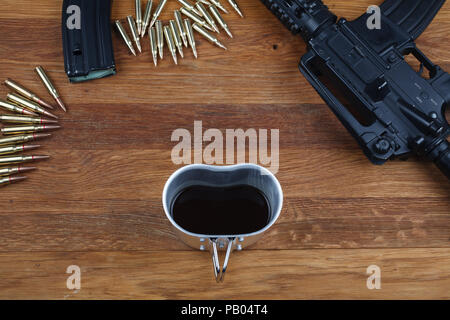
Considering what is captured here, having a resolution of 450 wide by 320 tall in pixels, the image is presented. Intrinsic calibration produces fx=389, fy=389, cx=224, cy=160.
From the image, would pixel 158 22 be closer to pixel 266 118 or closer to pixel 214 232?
pixel 266 118

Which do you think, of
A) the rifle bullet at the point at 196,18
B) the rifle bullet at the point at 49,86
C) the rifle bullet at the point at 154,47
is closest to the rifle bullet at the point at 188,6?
the rifle bullet at the point at 196,18

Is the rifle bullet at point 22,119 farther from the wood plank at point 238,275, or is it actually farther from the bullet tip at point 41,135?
the wood plank at point 238,275

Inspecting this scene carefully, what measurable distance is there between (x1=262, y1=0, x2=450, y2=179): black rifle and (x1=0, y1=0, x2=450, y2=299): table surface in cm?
5

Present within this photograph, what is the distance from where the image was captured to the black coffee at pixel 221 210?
62 centimetres

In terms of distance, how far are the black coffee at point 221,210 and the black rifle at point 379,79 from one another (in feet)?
0.94

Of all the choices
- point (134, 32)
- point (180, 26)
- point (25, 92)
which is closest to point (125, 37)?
point (134, 32)

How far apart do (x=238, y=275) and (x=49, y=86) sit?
1.83 ft

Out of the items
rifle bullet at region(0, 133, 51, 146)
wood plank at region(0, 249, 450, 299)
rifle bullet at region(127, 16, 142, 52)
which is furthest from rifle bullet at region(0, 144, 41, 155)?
rifle bullet at region(127, 16, 142, 52)

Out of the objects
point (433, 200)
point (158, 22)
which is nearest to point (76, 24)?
point (158, 22)

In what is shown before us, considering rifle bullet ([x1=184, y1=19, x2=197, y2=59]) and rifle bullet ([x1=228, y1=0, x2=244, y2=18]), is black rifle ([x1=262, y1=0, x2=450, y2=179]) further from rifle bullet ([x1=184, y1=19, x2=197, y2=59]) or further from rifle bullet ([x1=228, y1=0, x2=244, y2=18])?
rifle bullet ([x1=184, y1=19, x2=197, y2=59])

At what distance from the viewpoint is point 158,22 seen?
899 mm

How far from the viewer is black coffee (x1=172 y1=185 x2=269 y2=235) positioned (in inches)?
24.2

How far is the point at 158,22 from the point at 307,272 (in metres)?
0.64

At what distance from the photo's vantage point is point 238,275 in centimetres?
76
